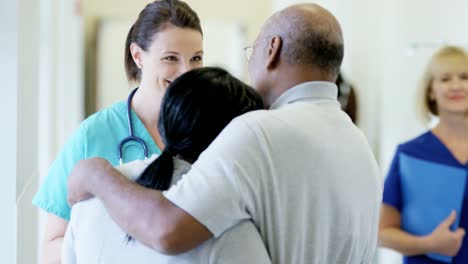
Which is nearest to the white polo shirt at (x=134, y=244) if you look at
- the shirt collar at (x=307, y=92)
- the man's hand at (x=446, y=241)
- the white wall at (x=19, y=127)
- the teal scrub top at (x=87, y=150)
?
the shirt collar at (x=307, y=92)

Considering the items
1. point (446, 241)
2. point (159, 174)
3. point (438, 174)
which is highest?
point (159, 174)

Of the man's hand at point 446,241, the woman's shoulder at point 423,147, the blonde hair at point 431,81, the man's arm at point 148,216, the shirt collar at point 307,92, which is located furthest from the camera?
the blonde hair at point 431,81

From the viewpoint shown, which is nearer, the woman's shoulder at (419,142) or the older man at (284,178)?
the older man at (284,178)

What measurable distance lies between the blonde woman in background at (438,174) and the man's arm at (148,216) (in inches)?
50.9

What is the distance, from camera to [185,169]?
1064mm

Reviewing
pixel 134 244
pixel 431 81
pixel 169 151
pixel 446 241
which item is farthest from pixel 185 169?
pixel 431 81

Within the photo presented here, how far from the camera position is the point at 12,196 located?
1.46m

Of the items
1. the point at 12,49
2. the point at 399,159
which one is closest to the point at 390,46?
the point at 399,159

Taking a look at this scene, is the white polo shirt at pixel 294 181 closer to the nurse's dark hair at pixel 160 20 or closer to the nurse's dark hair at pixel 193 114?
the nurse's dark hair at pixel 193 114

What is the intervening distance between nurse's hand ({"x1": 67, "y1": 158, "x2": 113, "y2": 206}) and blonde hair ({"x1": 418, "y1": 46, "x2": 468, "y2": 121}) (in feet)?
5.12

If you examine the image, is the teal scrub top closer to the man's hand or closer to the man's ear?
the man's ear

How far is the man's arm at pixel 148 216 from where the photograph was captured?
973 millimetres

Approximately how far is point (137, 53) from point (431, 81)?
1.21 m

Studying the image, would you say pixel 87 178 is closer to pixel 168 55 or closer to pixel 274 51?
pixel 274 51
